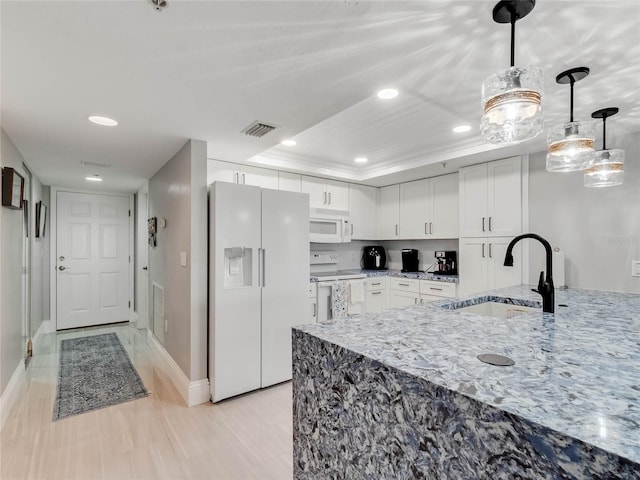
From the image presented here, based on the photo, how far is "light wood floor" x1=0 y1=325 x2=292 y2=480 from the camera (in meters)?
1.91

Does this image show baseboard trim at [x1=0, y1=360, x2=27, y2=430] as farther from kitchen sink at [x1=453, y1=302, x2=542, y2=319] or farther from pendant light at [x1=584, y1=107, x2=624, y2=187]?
pendant light at [x1=584, y1=107, x2=624, y2=187]

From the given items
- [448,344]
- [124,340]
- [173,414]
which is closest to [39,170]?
[124,340]

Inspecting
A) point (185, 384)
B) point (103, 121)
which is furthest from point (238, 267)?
point (103, 121)

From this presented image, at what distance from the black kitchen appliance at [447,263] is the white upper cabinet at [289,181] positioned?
201cm

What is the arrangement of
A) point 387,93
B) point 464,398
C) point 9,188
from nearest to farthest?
1. point 464,398
2. point 387,93
3. point 9,188

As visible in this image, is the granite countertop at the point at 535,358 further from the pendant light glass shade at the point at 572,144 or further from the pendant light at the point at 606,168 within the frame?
the pendant light at the point at 606,168

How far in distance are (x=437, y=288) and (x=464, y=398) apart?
11.1 ft

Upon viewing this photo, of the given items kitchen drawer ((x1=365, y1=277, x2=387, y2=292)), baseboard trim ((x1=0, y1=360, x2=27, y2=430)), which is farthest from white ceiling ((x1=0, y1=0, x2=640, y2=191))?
kitchen drawer ((x1=365, y1=277, x2=387, y2=292))

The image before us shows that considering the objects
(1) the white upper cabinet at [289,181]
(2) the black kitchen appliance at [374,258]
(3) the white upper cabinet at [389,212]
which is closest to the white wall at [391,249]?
(2) the black kitchen appliance at [374,258]

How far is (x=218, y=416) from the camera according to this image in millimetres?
2502

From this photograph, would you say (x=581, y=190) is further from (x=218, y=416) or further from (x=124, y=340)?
(x=124, y=340)

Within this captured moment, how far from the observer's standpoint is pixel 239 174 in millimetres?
3566

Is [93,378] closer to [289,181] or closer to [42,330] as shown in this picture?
[42,330]

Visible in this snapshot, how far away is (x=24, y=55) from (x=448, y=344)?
216cm
